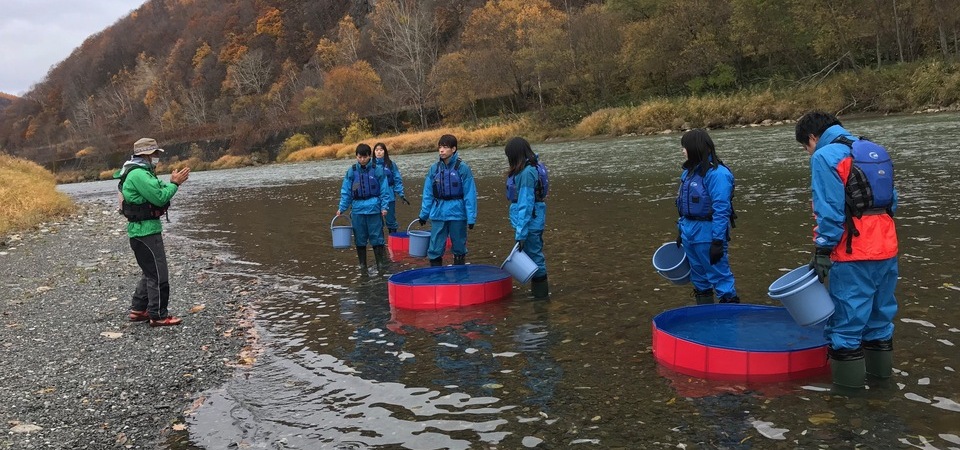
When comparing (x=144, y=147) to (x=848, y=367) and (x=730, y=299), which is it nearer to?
(x=730, y=299)

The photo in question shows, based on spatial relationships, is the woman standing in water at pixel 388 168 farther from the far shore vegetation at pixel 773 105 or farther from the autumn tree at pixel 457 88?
the autumn tree at pixel 457 88

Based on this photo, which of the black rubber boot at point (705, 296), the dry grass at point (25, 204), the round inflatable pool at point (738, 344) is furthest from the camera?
the dry grass at point (25, 204)

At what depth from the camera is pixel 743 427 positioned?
4492mm

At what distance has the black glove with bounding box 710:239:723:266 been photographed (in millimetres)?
6242

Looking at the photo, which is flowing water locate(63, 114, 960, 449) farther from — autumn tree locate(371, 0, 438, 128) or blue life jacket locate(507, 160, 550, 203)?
autumn tree locate(371, 0, 438, 128)

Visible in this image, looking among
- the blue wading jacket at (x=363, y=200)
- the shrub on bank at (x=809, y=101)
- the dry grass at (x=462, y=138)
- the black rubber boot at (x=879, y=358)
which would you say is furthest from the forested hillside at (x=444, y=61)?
the black rubber boot at (x=879, y=358)

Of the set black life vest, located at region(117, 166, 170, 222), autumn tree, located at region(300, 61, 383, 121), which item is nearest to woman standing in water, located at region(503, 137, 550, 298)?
black life vest, located at region(117, 166, 170, 222)

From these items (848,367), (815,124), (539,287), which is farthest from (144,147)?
(848,367)

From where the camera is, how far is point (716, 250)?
20.5ft

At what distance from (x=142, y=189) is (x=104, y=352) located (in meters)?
1.85

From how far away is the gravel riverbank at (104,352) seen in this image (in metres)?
5.19

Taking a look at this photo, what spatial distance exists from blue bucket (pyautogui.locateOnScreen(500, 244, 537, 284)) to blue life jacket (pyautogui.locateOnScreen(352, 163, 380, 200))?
361 centimetres

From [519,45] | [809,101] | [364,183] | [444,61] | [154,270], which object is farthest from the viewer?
[444,61]

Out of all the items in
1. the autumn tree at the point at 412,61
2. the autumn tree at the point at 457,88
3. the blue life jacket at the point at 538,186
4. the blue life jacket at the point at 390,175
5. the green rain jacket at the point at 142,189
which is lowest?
the blue life jacket at the point at 538,186
